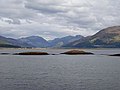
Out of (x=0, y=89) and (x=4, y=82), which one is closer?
(x=0, y=89)

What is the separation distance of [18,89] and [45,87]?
5510mm

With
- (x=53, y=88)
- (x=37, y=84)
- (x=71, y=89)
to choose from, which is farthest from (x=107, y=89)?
(x=37, y=84)

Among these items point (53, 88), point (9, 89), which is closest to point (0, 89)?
point (9, 89)

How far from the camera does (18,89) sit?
172 ft

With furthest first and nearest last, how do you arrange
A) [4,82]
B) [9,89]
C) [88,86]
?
[4,82], [88,86], [9,89]

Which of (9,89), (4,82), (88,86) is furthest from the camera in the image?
(4,82)

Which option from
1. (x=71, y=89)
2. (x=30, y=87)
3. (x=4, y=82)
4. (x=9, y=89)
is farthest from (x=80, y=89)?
(x=4, y=82)

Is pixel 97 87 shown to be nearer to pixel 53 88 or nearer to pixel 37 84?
pixel 53 88

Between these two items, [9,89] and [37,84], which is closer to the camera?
[9,89]

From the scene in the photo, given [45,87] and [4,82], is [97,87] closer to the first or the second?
[45,87]

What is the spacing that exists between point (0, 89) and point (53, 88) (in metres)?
9.91

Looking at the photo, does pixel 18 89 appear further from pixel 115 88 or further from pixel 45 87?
pixel 115 88

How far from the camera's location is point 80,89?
5312 cm

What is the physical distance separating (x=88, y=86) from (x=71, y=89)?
4822mm
